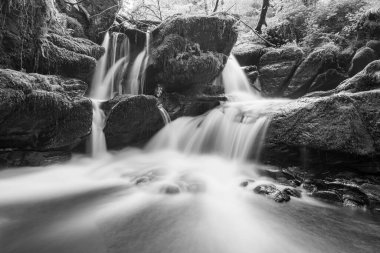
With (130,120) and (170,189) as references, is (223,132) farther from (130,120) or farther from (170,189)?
(170,189)

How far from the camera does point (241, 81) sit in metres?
10.5

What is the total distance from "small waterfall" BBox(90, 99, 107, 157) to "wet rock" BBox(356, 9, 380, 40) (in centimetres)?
934

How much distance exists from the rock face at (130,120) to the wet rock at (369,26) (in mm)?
7944

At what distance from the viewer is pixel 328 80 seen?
9.55 m

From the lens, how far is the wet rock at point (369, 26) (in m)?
9.11

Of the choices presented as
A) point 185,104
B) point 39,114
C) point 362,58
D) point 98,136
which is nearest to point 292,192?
point 98,136

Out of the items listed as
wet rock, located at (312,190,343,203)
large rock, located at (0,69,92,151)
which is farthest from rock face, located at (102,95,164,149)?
wet rock, located at (312,190,343,203)

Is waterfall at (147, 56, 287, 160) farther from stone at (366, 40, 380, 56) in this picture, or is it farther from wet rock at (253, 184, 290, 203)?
stone at (366, 40, 380, 56)

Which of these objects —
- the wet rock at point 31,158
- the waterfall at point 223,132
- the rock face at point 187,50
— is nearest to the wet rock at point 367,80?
the waterfall at point 223,132

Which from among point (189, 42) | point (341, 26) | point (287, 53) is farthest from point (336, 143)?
point (341, 26)

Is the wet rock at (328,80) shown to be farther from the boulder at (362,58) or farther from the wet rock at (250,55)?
the wet rock at (250,55)

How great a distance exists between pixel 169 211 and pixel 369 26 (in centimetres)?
979

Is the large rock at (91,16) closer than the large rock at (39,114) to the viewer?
No

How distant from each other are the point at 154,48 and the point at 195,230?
21.6 feet
